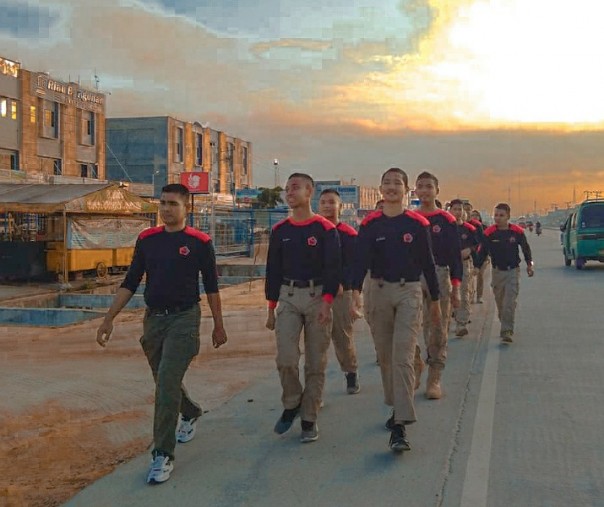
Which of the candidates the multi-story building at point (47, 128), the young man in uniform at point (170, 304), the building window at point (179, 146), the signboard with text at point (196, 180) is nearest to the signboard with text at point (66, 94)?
the multi-story building at point (47, 128)

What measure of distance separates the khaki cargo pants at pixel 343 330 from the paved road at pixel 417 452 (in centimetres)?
37

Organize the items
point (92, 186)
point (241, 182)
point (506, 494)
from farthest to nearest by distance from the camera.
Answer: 1. point (241, 182)
2. point (92, 186)
3. point (506, 494)

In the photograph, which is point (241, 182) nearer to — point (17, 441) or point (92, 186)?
point (92, 186)

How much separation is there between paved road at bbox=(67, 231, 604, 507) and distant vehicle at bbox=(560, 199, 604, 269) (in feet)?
53.6

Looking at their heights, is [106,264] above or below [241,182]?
below

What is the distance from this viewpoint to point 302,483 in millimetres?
4766

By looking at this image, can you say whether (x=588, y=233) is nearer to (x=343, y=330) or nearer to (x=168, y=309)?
(x=343, y=330)

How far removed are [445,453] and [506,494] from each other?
83cm

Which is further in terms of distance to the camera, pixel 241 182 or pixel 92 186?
pixel 241 182

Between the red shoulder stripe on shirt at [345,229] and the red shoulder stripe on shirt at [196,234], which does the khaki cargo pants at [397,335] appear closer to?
the red shoulder stripe on shirt at [196,234]

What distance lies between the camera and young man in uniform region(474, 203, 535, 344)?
1045 cm

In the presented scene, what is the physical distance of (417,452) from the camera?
5367 mm

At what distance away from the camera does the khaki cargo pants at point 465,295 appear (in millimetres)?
11133

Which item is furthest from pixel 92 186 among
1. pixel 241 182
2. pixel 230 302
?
pixel 241 182
